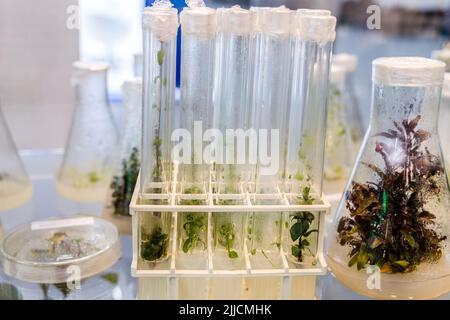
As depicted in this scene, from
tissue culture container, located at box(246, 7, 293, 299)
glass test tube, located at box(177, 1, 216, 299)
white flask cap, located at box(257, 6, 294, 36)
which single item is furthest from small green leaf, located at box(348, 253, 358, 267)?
white flask cap, located at box(257, 6, 294, 36)

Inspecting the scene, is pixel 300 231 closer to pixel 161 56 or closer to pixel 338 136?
pixel 161 56

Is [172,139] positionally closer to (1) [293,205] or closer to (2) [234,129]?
(2) [234,129]

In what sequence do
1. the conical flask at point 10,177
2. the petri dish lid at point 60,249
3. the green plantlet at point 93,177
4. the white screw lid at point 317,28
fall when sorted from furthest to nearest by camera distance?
the green plantlet at point 93,177 < the conical flask at point 10,177 < the petri dish lid at point 60,249 < the white screw lid at point 317,28

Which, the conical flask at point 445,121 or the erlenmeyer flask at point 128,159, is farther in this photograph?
the erlenmeyer flask at point 128,159

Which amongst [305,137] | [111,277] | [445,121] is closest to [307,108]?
[305,137]

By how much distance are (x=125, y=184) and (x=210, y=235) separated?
0.31 metres

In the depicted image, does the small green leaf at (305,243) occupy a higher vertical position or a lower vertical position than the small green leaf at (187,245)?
higher

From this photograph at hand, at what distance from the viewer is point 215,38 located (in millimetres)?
733

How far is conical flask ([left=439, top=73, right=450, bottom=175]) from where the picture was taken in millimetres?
875

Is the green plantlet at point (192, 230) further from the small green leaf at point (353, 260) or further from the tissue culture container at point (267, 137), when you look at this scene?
the small green leaf at point (353, 260)

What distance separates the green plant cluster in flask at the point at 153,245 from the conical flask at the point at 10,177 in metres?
0.35

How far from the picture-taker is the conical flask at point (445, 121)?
0.88 metres

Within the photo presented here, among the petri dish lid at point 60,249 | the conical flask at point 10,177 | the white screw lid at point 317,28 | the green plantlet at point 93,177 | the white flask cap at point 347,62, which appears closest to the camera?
the white screw lid at point 317,28

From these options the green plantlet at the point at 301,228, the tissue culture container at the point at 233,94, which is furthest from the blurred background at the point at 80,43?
the green plantlet at the point at 301,228
